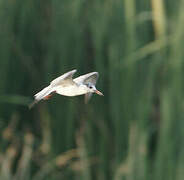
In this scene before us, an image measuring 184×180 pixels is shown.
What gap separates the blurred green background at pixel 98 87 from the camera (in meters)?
2.41

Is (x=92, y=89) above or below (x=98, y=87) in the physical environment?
below

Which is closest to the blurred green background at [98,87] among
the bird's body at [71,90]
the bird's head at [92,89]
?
the bird's head at [92,89]

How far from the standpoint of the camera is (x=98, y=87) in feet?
7.96

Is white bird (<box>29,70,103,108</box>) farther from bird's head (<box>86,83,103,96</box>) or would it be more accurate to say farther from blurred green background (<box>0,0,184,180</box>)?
blurred green background (<box>0,0,184,180</box>)

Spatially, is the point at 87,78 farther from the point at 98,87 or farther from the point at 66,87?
the point at 98,87

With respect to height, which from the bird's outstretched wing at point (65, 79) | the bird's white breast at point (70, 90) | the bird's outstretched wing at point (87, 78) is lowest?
the bird's white breast at point (70, 90)

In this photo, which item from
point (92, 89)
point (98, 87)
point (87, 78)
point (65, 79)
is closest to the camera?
point (65, 79)

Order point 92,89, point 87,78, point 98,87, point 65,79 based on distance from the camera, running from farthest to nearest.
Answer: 1. point 98,87
2. point 87,78
3. point 92,89
4. point 65,79

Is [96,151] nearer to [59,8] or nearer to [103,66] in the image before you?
[103,66]

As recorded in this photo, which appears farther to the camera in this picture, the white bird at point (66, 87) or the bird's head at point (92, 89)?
the bird's head at point (92, 89)

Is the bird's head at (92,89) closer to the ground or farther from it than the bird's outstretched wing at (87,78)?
closer to the ground

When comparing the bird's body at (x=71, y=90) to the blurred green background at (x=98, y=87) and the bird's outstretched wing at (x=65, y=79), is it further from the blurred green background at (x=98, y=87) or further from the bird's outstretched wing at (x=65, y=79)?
the blurred green background at (x=98, y=87)

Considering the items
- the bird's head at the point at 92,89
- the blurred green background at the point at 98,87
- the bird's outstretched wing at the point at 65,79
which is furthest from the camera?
the blurred green background at the point at 98,87

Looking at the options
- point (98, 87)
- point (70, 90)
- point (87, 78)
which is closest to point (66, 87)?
point (70, 90)
